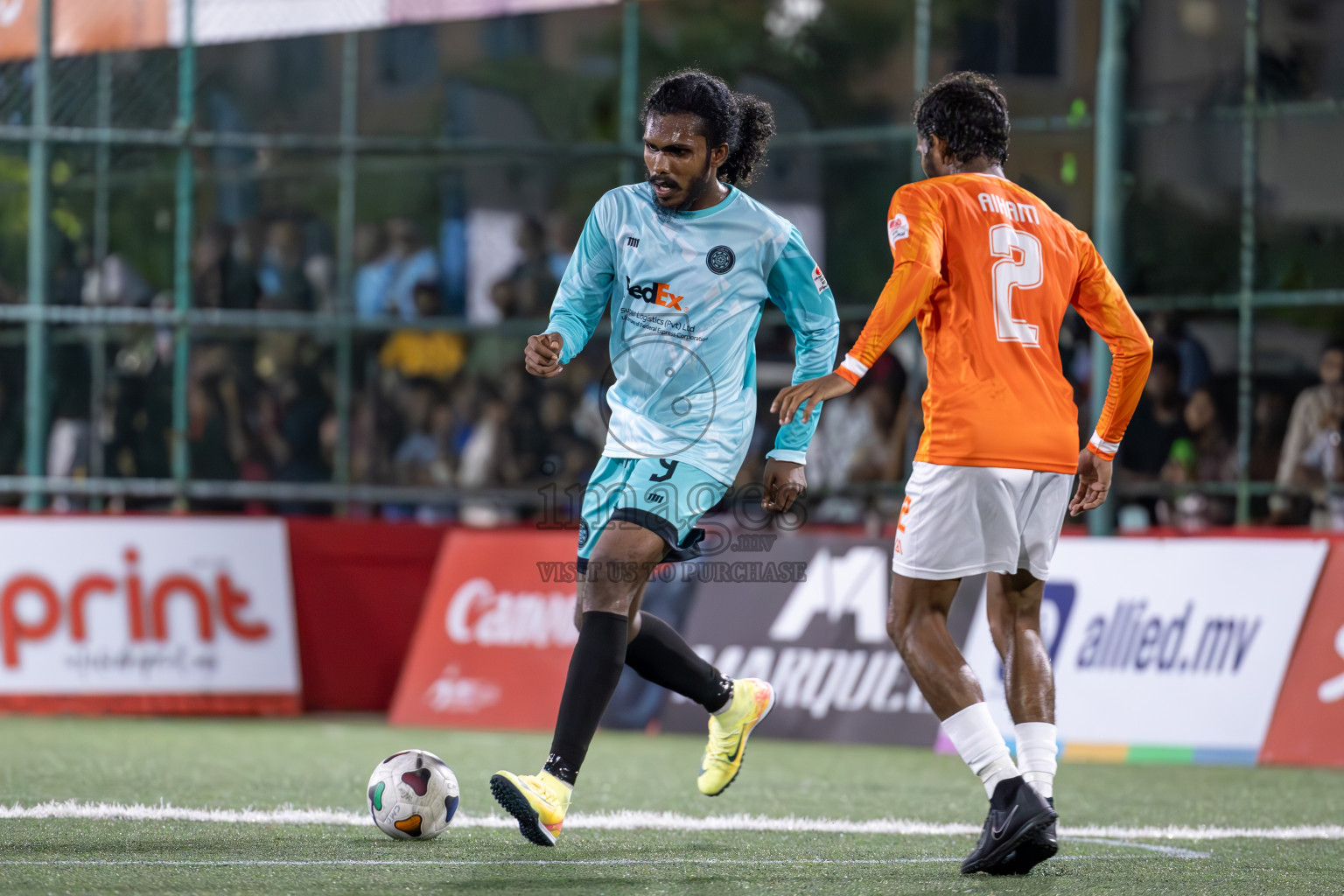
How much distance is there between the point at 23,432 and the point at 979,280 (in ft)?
28.9

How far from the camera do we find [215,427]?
40.2 ft

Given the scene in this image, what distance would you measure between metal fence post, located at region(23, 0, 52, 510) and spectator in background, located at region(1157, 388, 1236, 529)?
7328mm

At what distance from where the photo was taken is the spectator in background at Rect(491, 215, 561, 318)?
12.3 m

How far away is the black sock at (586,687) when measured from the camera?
16.3 feet

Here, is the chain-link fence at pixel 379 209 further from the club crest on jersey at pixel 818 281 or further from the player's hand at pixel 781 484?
the player's hand at pixel 781 484

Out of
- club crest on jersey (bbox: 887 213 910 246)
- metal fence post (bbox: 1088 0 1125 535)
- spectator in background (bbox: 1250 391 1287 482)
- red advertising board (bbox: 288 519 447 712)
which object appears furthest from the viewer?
red advertising board (bbox: 288 519 447 712)

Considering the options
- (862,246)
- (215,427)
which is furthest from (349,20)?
(862,246)

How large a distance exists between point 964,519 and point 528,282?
7.73 metres

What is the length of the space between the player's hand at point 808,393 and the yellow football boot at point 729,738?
136cm

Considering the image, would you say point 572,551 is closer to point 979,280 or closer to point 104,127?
point 104,127

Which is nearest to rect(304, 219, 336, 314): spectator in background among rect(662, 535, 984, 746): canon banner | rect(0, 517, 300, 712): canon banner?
rect(0, 517, 300, 712): canon banner

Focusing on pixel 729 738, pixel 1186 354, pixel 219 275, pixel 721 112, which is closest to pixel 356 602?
pixel 219 275

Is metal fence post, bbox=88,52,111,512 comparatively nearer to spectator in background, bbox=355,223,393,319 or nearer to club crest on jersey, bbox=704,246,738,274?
spectator in background, bbox=355,223,393,319

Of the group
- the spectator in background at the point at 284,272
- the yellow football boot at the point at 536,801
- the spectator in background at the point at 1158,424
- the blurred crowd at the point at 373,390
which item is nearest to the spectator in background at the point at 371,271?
the blurred crowd at the point at 373,390
